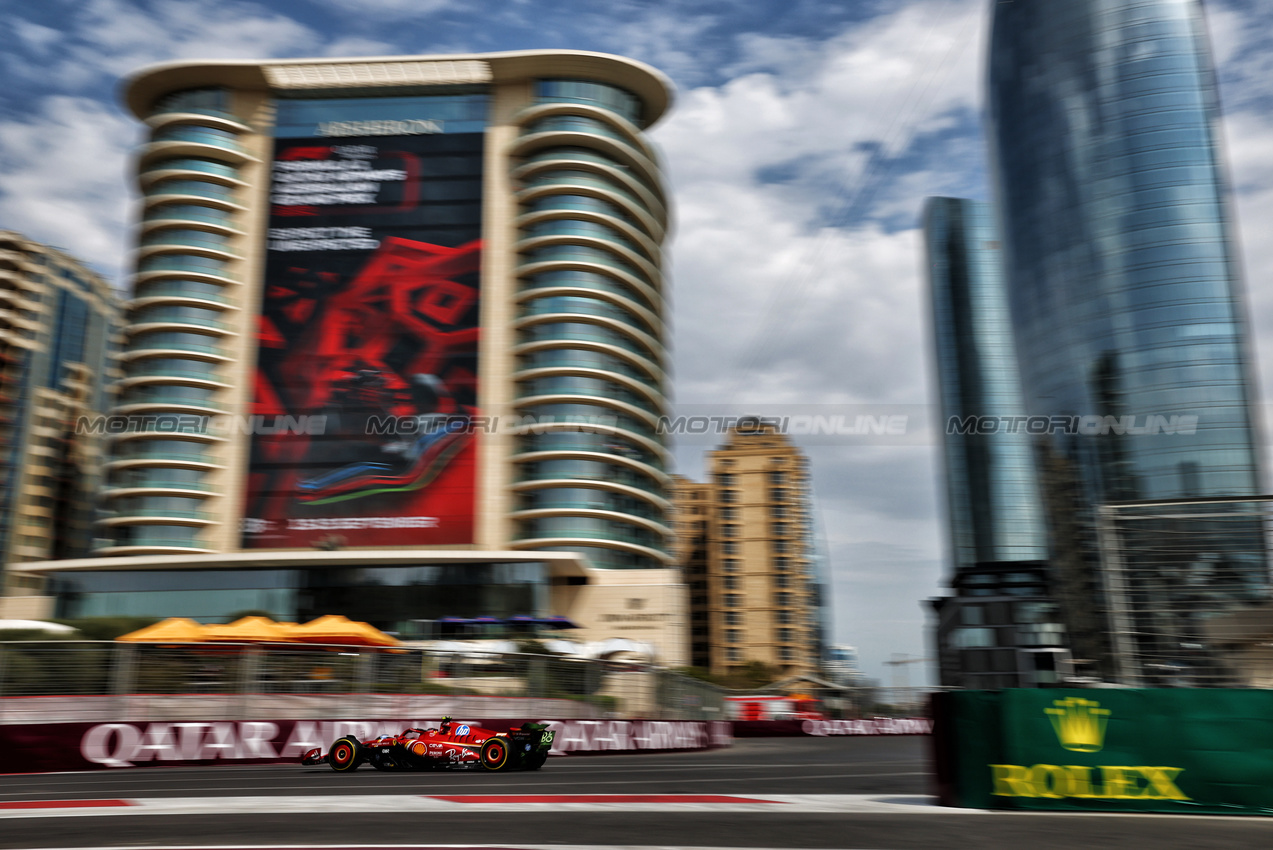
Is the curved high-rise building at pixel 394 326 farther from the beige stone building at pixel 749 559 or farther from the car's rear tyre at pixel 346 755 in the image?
the beige stone building at pixel 749 559

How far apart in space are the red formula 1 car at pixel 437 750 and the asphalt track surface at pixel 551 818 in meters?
1.31

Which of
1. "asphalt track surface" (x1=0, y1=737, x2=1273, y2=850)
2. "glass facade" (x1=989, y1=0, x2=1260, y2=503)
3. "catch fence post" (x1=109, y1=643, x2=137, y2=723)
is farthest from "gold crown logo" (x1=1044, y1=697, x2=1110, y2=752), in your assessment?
"glass facade" (x1=989, y1=0, x2=1260, y2=503)

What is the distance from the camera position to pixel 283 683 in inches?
776

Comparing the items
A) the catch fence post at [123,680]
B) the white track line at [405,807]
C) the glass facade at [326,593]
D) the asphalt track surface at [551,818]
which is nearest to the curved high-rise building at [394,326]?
the glass facade at [326,593]

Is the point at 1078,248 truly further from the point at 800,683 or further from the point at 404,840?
the point at 404,840

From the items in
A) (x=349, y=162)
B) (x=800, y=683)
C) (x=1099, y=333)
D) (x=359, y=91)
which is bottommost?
(x=800, y=683)

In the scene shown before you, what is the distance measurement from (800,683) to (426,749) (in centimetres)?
9237

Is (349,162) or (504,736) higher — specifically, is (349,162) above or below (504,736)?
above

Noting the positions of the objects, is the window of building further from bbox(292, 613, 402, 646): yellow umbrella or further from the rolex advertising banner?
the rolex advertising banner

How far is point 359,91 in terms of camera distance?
230ft

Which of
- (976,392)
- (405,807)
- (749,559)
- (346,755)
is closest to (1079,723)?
(405,807)

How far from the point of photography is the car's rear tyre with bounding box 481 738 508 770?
16.7 m

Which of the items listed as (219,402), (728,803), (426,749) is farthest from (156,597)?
(728,803)

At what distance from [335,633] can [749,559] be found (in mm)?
117155
